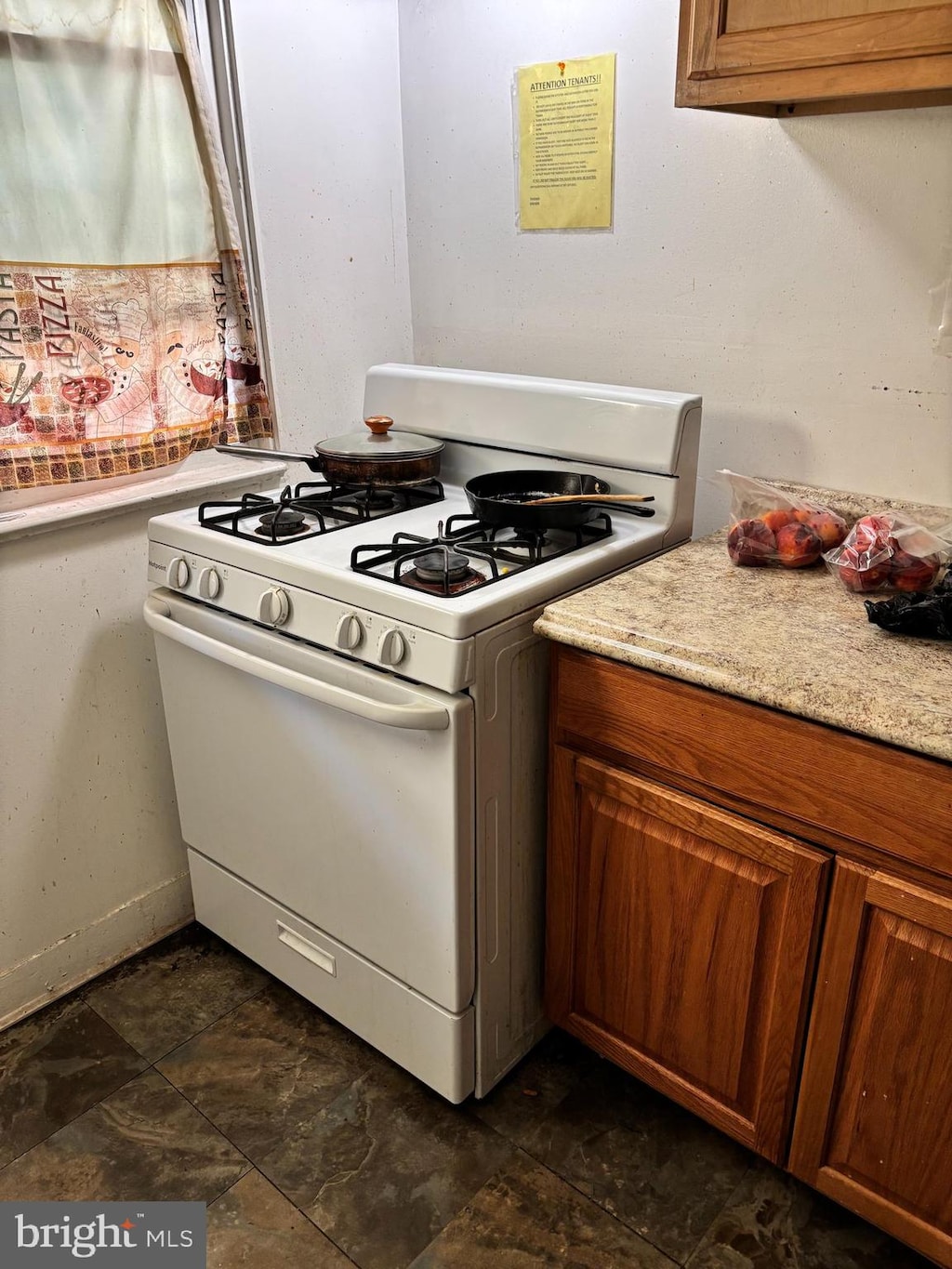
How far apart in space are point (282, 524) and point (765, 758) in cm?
91

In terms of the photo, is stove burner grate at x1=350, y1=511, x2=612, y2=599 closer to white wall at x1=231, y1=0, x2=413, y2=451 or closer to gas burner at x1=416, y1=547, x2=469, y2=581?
gas burner at x1=416, y1=547, x2=469, y2=581

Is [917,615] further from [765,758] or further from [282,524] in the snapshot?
[282,524]

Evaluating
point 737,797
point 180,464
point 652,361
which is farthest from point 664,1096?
point 180,464

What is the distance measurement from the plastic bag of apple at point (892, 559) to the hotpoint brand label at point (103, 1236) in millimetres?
1392

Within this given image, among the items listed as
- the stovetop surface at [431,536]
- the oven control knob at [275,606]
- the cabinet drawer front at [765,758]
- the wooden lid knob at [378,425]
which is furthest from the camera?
the wooden lid knob at [378,425]

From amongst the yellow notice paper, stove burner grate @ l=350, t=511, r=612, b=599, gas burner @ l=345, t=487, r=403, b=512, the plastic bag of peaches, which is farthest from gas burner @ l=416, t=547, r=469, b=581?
the yellow notice paper

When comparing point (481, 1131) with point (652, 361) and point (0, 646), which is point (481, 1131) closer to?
point (0, 646)

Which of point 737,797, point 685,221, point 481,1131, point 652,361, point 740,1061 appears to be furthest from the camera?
point 652,361

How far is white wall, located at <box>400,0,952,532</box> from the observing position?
5.12 feet

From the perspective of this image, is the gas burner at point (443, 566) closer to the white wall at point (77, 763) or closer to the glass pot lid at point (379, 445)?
the glass pot lid at point (379, 445)

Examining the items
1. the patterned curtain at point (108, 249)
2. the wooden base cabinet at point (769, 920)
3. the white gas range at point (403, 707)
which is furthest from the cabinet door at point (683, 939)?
the patterned curtain at point (108, 249)

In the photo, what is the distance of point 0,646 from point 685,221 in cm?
145

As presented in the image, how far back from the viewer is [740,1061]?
4.68 ft

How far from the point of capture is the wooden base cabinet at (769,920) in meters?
1.17
